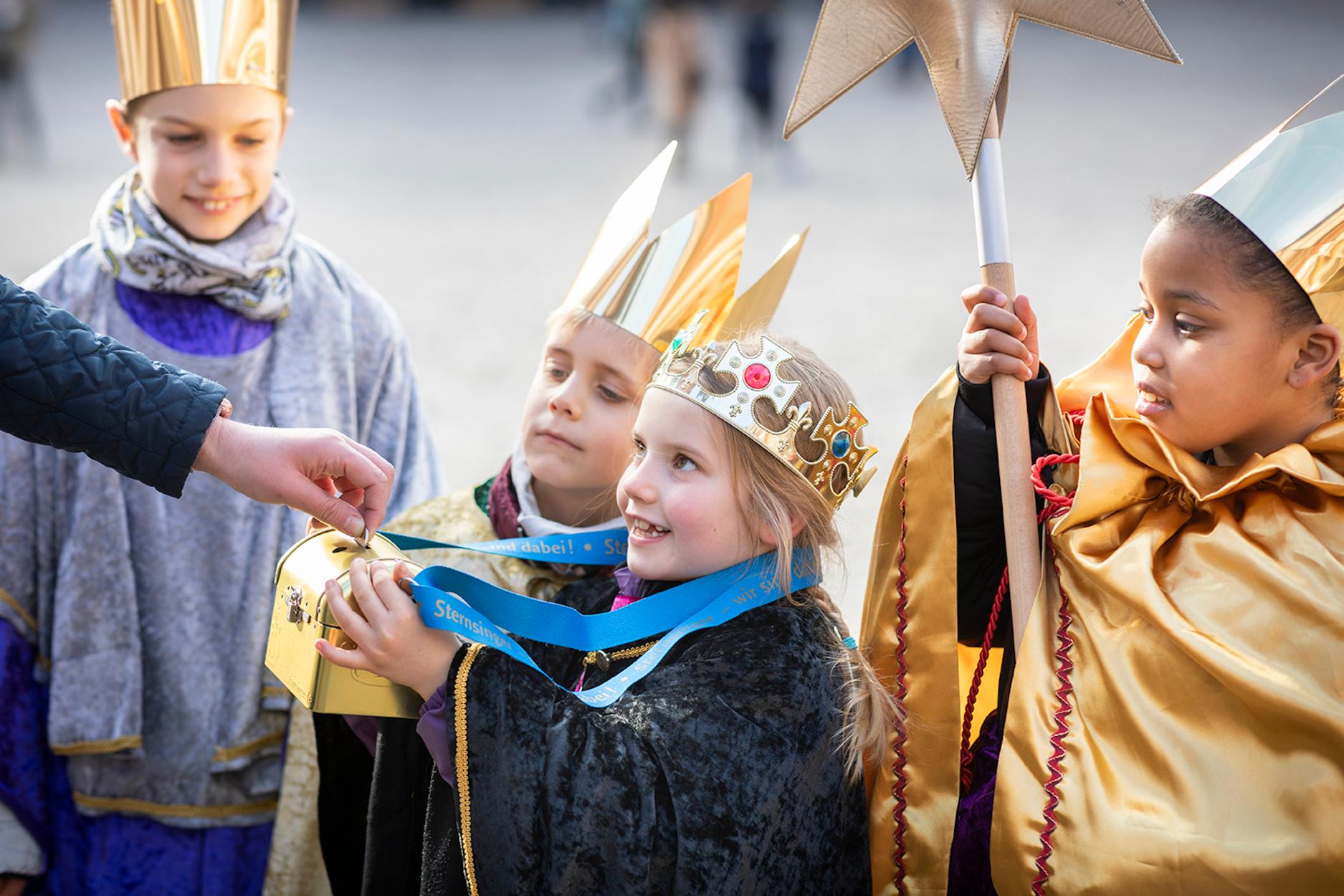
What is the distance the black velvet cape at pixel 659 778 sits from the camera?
5.93ft

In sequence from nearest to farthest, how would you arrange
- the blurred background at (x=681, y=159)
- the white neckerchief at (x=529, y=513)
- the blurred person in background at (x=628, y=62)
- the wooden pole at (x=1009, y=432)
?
the wooden pole at (x=1009, y=432) → the white neckerchief at (x=529, y=513) → the blurred background at (x=681, y=159) → the blurred person in background at (x=628, y=62)

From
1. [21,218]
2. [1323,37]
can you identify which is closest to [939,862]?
[21,218]

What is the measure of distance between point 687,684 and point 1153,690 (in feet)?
2.15

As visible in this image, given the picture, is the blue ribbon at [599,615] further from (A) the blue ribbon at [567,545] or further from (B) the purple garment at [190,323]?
(B) the purple garment at [190,323]

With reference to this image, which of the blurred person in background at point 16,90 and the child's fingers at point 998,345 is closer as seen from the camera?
the child's fingers at point 998,345

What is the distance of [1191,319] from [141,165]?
2.01 m

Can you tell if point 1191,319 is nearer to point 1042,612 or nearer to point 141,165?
point 1042,612

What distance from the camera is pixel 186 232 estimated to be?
2623mm

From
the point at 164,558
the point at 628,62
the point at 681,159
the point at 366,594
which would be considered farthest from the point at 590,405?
the point at 628,62

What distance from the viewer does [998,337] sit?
1932 mm

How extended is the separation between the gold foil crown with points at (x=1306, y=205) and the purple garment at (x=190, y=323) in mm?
1865

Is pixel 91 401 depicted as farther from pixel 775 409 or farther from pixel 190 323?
pixel 775 409

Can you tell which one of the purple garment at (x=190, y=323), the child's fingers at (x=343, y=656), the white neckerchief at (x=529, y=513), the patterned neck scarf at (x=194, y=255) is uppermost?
the patterned neck scarf at (x=194, y=255)

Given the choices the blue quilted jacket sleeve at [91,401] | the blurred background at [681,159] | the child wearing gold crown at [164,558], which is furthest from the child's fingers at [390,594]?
the blurred background at [681,159]
